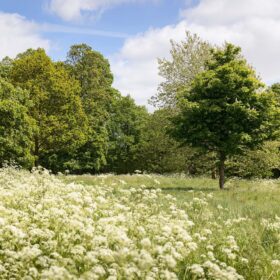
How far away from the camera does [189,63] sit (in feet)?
123

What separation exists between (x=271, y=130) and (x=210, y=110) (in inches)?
148

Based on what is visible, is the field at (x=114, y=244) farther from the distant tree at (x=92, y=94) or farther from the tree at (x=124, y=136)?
the tree at (x=124, y=136)

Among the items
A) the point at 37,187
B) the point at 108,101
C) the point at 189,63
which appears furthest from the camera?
A: the point at 108,101

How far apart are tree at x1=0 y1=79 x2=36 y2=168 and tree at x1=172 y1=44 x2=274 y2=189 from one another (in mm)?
10096

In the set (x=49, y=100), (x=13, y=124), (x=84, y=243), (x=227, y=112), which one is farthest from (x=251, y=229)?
(x=49, y=100)

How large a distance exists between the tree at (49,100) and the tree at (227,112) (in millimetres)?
14463

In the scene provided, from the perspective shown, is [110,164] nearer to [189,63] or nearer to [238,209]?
[189,63]

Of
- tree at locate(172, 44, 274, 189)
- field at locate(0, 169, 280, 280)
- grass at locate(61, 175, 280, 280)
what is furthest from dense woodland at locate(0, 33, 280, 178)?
field at locate(0, 169, 280, 280)

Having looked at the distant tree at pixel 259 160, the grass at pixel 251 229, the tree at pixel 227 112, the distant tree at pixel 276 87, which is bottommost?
the grass at pixel 251 229

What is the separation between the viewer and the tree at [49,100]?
1373 inches

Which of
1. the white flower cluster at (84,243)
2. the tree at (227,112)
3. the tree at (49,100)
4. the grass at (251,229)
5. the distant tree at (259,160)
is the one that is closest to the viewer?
the white flower cluster at (84,243)

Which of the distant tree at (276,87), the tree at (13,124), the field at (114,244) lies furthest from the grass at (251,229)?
the distant tree at (276,87)

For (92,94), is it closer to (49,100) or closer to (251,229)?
(49,100)

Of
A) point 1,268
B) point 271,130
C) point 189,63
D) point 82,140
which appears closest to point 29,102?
point 82,140
